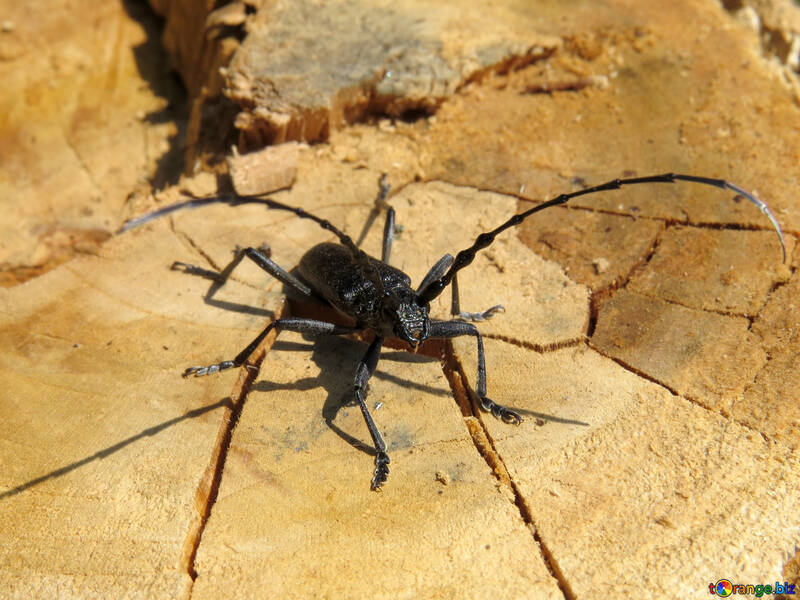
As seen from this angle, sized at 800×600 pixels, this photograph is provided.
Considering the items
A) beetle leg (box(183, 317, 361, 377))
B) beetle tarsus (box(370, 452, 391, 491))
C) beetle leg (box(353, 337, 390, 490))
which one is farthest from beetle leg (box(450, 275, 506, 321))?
beetle tarsus (box(370, 452, 391, 491))

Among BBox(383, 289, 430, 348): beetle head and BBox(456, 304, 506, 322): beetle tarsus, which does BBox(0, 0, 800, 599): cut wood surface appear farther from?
BBox(383, 289, 430, 348): beetle head

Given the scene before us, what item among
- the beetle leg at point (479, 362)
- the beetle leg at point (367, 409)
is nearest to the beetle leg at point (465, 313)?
the beetle leg at point (479, 362)

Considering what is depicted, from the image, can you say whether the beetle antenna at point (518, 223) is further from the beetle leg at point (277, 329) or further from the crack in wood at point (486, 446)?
the beetle leg at point (277, 329)

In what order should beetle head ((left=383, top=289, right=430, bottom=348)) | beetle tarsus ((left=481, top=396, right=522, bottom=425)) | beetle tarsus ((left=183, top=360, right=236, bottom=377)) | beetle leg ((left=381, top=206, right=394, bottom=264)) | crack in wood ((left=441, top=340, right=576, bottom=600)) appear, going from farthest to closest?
beetle leg ((left=381, top=206, right=394, bottom=264)) < beetle head ((left=383, top=289, right=430, bottom=348)) < beetle tarsus ((left=183, top=360, right=236, bottom=377)) < beetle tarsus ((left=481, top=396, right=522, bottom=425)) < crack in wood ((left=441, top=340, right=576, bottom=600))

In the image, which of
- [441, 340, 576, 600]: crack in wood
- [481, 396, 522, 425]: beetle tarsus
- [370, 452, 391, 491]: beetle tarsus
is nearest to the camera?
[441, 340, 576, 600]: crack in wood

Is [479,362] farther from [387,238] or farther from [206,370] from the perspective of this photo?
[206,370]

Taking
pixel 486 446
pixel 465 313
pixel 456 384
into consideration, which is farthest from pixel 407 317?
pixel 486 446

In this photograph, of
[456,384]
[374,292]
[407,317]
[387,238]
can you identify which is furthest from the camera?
[387,238]
